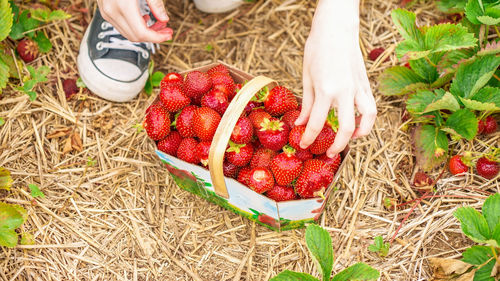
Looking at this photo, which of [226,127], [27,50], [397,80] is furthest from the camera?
[27,50]

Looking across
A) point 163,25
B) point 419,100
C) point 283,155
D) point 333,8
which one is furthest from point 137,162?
point 419,100

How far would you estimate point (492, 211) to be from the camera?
1.43 metres

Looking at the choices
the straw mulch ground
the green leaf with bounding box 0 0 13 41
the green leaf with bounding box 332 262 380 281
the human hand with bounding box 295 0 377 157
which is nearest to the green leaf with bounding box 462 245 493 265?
the straw mulch ground

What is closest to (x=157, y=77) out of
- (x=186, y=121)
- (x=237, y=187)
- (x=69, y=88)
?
(x=69, y=88)

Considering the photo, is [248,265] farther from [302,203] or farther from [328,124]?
[328,124]

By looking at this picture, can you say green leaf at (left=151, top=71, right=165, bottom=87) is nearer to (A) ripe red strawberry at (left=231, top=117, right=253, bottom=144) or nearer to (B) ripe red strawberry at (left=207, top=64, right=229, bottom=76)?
(B) ripe red strawberry at (left=207, top=64, right=229, bottom=76)

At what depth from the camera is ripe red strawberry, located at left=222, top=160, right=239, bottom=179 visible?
151 cm

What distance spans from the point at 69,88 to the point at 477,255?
1.80 m

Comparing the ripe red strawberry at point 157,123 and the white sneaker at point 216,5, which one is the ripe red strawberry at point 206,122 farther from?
the white sneaker at point 216,5

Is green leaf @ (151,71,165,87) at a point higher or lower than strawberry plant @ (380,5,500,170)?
lower

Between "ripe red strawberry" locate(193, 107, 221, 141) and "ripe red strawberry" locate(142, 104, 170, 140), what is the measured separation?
0.40 feet

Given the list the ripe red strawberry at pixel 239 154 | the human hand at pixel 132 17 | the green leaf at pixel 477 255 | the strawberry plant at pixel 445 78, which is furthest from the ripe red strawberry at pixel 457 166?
the human hand at pixel 132 17

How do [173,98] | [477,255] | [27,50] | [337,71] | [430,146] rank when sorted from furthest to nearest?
1. [27,50]
2. [430,146]
3. [173,98]
4. [477,255]
5. [337,71]

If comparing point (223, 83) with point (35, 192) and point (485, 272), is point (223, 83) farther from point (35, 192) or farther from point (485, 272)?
point (485, 272)
